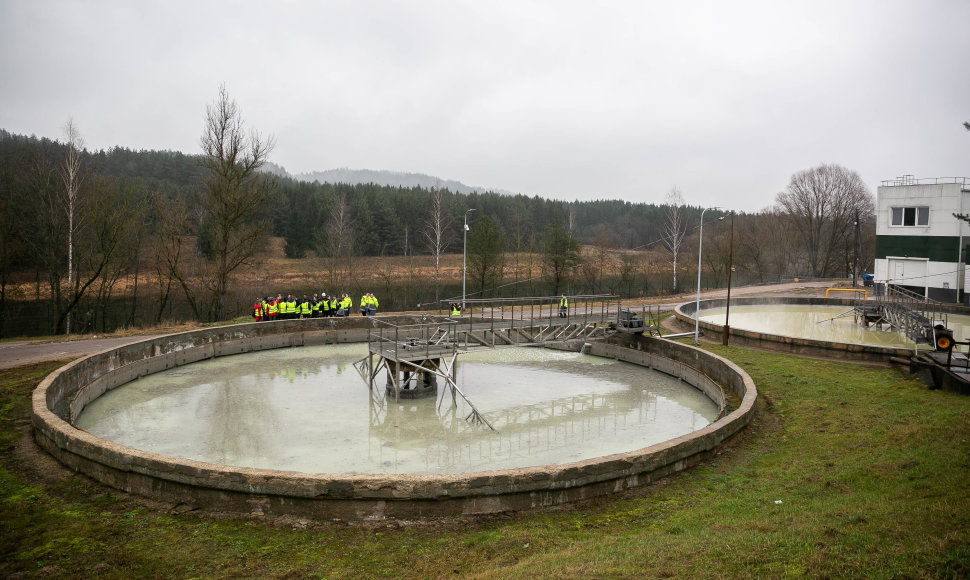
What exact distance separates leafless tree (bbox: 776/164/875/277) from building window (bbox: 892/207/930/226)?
1219 inches

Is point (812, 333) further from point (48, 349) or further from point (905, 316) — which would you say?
point (48, 349)

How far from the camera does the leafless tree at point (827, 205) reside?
6869 centimetres

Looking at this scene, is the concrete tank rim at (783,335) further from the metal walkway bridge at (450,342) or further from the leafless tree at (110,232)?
the leafless tree at (110,232)

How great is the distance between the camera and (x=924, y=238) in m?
36.2

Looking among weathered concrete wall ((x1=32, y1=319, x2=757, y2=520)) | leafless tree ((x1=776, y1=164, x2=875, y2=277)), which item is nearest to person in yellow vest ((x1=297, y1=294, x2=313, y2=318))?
weathered concrete wall ((x1=32, y1=319, x2=757, y2=520))

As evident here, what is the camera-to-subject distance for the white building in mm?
34438

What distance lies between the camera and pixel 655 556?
21.2 feet

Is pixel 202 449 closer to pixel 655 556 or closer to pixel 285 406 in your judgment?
pixel 285 406

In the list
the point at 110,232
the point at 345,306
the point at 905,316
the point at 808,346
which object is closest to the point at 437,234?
the point at 345,306

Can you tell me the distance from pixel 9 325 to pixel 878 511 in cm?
4080

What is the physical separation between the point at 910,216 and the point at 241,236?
41390 millimetres

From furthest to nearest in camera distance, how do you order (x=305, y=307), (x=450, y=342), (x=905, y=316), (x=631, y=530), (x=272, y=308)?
(x=305, y=307) → (x=272, y=308) → (x=905, y=316) → (x=450, y=342) → (x=631, y=530)

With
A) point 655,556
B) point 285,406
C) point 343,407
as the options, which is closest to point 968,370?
point 655,556

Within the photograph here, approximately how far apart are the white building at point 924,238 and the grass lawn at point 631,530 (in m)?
29.8
